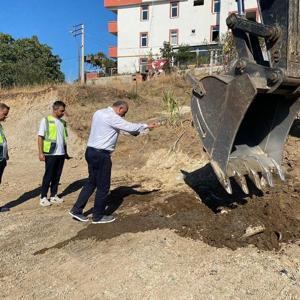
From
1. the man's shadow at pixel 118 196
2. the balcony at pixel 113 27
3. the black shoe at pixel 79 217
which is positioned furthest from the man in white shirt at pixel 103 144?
the balcony at pixel 113 27

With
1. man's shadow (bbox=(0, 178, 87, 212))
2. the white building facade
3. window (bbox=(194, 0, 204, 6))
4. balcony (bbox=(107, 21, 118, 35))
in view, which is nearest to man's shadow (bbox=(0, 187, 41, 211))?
man's shadow (bbox=(0, 178, 87, 212))

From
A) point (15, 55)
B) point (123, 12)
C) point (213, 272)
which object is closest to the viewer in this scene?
point (213, 272)

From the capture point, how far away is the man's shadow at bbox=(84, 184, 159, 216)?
7029 millimetres

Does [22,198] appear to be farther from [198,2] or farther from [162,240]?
[198,2]

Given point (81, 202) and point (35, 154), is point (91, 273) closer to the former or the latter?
point (81, 202)

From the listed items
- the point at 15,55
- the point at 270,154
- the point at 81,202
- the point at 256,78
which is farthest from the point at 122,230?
the point at 15,55

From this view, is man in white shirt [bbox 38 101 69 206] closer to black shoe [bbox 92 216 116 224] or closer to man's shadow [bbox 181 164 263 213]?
black shoe [bbox 92 216 116 224]

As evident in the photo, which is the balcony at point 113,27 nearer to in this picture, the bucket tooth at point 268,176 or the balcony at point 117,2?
the balcony at point 117,2

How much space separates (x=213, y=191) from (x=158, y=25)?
40.1 metres

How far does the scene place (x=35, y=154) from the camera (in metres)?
15.1

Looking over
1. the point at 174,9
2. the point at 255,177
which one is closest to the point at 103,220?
the point at 255,177

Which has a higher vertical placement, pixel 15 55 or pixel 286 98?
pixel 15 55

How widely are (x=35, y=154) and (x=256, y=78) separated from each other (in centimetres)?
1169

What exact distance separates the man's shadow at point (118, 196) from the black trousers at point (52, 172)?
103cm
